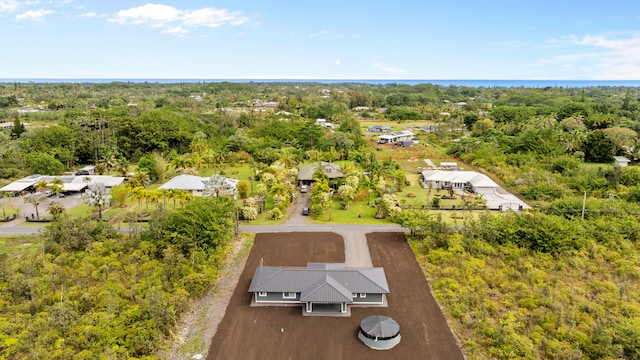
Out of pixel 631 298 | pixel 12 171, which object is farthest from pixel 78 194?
pixel 631 298

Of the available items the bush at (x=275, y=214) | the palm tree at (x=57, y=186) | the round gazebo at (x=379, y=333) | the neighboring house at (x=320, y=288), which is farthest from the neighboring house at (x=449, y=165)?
the palm tree at (x=57, y=186)

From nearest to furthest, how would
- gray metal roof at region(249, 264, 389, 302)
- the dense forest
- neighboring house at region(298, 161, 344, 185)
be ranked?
1. the dense forest
2. gray metal roof at region(249, 264, 389, 302)
3. neighboring house at region(298, 161, 344, 185)

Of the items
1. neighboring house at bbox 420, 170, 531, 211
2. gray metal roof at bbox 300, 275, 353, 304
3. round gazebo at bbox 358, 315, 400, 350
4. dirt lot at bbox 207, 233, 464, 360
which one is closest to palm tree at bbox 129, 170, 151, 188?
dirt lot at bbox 207, 233, 464, 360

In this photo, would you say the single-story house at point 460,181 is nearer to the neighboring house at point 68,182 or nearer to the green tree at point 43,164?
the neighboring house at point 68,182

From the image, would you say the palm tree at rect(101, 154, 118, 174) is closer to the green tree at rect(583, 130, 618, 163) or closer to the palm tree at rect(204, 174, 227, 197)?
the palm tree at rect(204, 174, 227, 197)

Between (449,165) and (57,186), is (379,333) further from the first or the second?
(449,165)

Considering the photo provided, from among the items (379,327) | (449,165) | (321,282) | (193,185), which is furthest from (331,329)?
(449,165)

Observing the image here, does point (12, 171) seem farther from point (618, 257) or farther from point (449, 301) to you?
point (618, 257)
